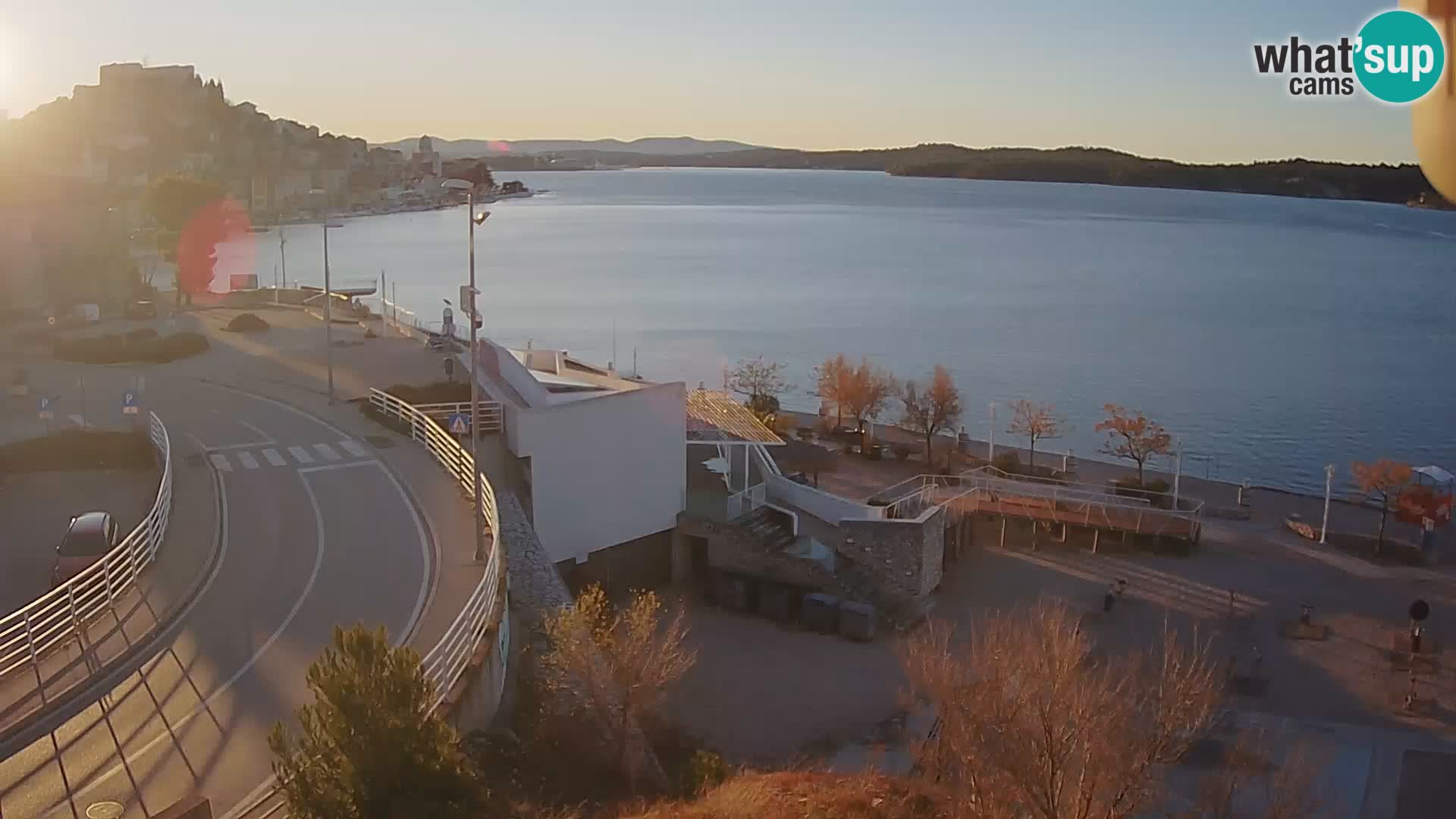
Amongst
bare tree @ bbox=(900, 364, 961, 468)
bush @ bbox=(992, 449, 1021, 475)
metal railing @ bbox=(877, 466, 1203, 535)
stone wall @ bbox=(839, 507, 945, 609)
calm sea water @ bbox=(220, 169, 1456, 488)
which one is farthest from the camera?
calm sea water @ bbox=(220, 169, 1456, 488)

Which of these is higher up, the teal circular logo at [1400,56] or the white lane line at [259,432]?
the teal circular logo at [1400,56]

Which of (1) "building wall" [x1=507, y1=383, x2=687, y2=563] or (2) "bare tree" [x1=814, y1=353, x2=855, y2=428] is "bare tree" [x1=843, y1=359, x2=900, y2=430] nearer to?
(2) "bare tree" [x1=814, y1=353, x2=855, y2=428]

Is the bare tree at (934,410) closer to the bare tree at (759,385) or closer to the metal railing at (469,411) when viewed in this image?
the bare tree at (759,385)

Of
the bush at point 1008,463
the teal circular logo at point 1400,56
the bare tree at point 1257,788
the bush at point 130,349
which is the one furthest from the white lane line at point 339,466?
the teal circular logo at point 1400,56

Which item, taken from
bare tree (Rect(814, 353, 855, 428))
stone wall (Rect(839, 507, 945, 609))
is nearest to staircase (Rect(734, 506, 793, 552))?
stone wall (Rect(839, 507, 945, 609))

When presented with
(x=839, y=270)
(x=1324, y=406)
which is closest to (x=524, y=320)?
(x=839, y=270)

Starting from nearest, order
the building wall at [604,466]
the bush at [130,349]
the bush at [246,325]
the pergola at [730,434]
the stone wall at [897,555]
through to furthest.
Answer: the building wall at [604,466], the stone wall at [897,555], the pergola at [730,434], the bush at [130,349], the bush at [246,325]

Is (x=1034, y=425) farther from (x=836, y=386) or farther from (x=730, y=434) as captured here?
(x=730, y=434)

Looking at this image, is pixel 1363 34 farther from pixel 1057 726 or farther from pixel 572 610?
pixel 572 610
